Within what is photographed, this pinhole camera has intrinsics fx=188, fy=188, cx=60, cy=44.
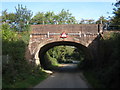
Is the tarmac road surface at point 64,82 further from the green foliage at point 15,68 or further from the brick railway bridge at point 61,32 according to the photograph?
the brick railway bridge at point 61,32

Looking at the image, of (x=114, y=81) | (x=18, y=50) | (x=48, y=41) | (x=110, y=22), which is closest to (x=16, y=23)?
(x=48, y=41)

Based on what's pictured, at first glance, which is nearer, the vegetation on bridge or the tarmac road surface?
the vegetation on bridge

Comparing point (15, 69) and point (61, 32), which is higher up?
point (61, 32)

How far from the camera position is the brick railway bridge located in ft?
74.1

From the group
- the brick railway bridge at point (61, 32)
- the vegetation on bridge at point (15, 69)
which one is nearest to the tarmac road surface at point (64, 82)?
the vegetation on bridge at point (15, 69)

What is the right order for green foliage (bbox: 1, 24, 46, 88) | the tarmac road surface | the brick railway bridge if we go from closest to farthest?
green foliage (bbox: 1, 24, 46, 88)
the tarmac road surface
the brick railway bridge

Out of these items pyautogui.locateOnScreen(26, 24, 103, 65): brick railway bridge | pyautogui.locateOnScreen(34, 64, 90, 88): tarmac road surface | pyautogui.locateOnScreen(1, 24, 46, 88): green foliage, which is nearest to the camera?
pyautogui.locateOnScreen(1, 24, 46, 88): green foliage

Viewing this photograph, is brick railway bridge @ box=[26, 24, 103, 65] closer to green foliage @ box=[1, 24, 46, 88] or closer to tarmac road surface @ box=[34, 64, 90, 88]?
tarmac road surface @ box=[34, 64, 90, 88]

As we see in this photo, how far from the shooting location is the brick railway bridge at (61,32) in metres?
22.6

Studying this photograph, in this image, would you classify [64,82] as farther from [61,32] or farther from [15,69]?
[61,32]

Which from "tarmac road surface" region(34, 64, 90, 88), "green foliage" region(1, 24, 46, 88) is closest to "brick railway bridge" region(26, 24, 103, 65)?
"tarmac road surface" region(34, 64, 90, 88)

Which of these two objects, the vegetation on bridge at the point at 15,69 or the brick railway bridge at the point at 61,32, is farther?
the brick railway bridge at the point at 61,32

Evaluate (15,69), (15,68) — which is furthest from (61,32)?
(15,69)

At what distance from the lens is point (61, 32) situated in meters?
23.0
